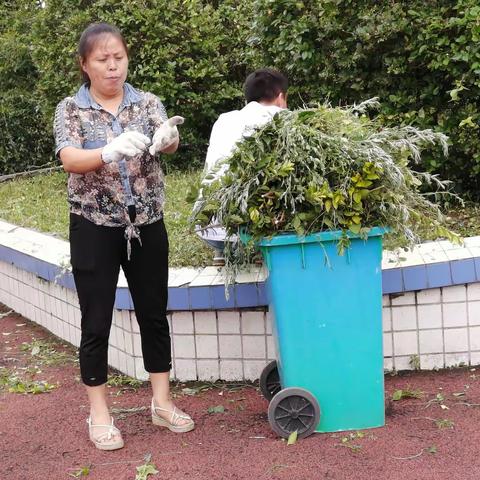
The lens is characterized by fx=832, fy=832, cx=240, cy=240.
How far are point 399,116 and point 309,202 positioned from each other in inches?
89.0

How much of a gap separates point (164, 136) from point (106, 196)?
38 cm

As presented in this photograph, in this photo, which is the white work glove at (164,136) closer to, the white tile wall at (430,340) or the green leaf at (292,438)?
the green leaf at (292,438)

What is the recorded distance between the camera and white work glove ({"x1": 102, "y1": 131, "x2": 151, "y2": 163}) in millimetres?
3244

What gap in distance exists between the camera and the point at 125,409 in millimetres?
4203

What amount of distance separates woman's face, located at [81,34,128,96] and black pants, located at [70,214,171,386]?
0.59 meters

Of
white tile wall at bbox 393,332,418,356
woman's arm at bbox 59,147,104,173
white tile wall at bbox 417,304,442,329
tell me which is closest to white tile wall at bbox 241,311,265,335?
white tile wall at bbox 393,332,418,356

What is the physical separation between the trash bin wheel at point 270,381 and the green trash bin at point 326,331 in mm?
345

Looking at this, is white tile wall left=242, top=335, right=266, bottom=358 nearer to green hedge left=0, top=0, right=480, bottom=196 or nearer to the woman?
the woman

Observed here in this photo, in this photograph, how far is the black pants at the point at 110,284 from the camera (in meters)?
3.57

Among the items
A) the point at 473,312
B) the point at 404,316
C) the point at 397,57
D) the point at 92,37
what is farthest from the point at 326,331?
the point at 397,57

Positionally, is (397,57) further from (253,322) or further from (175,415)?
(175,415)

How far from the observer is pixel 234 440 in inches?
146

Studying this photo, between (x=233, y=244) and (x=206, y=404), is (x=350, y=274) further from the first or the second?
(x=206, y=404)

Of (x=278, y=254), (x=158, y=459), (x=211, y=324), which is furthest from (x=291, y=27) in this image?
(x=158, y=459)
